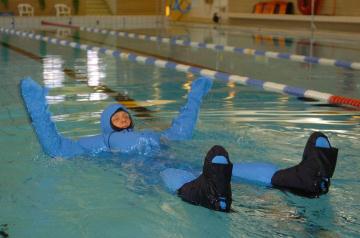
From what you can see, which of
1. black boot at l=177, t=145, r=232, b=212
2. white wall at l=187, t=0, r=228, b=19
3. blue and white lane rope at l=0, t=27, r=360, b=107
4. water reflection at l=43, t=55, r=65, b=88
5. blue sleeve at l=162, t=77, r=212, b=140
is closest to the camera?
black boot at l=177, t=145, r=232, b=212

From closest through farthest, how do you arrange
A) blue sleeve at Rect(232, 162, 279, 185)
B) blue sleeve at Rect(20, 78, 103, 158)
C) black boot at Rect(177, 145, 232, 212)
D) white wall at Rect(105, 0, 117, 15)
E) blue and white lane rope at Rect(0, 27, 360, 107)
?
black boot at Rect(177, 145, 232, 212) < blue sleeve at Rect(232, 162, 279, 185) < blue sleeve at Rect(20, 78, 103, 158) < blue and white lane rope at Rect(0, 27, 360, 107) < white wall at Rect(105, 0, 117, 15)

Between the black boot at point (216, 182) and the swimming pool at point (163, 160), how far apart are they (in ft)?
0.23

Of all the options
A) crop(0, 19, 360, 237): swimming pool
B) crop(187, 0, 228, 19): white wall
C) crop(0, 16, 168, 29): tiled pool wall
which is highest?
crop(187, 0, 228, 19): white wall

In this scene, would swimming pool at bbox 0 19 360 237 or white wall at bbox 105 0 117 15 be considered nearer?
swimming pool at bbox 0 19 360 237

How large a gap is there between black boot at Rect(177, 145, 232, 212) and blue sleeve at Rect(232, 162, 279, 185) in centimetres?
43

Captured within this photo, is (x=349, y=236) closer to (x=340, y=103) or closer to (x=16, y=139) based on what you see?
(x=16, y=139)

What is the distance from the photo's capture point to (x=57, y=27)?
1834 cm

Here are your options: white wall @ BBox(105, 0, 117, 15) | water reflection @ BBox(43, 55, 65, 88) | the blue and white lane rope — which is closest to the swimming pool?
water reflection @ BBox(43, 55, 65, 88)

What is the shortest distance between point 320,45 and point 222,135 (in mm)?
8363

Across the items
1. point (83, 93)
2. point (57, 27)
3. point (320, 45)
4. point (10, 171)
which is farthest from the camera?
point (57, 27)

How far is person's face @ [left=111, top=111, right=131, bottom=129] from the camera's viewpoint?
3652 mm

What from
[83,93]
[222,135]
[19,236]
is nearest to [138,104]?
[83,93]

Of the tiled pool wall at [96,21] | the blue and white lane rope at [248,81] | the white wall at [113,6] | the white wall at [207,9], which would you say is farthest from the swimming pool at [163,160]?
the white wall at [113,6]

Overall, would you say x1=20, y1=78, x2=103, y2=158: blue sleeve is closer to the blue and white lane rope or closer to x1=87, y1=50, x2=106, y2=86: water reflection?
the blue and white lane rope
